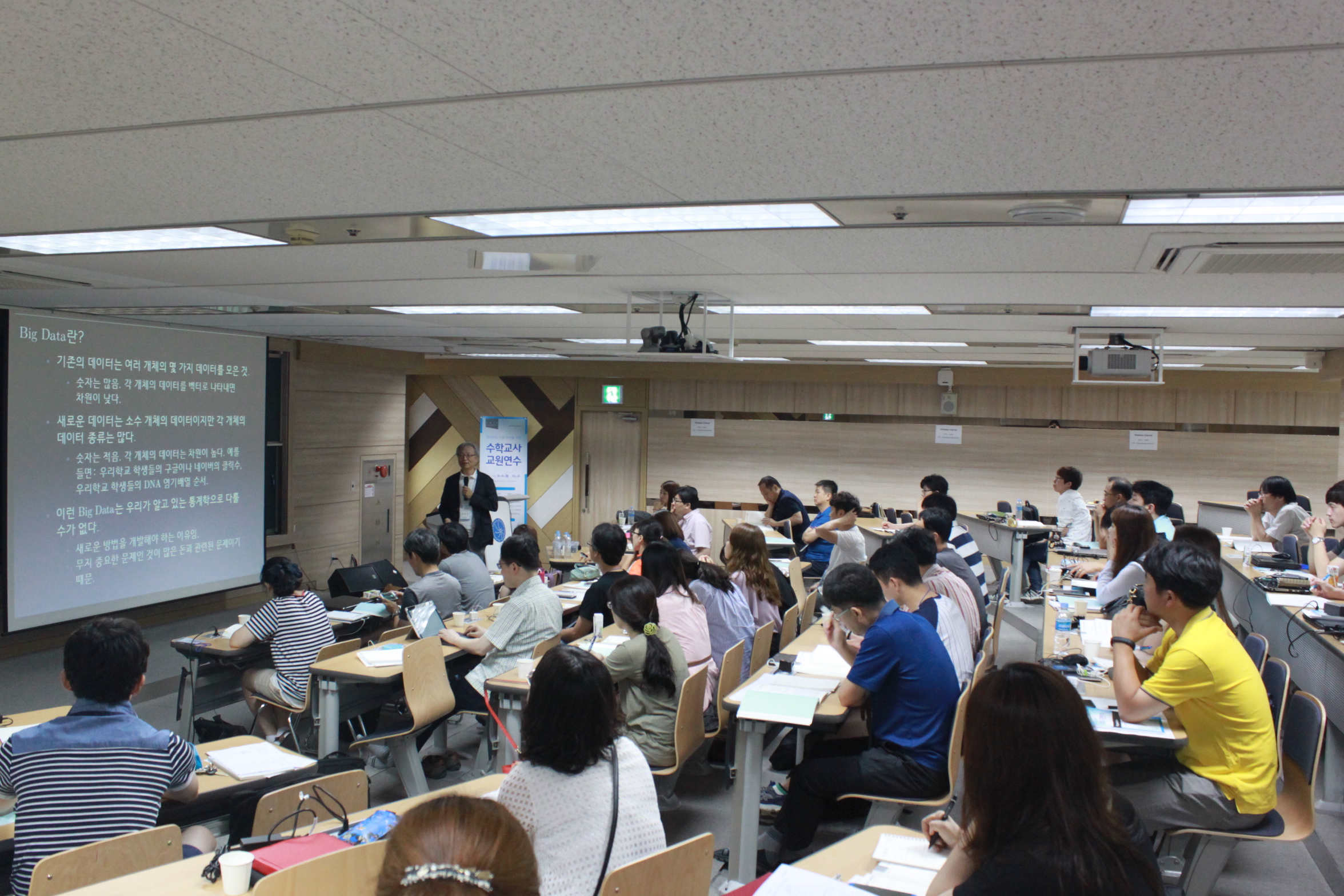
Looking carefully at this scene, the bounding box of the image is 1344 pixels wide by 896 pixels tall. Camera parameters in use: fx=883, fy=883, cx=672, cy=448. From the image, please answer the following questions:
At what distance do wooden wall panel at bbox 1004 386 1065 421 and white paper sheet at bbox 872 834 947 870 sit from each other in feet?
29.9

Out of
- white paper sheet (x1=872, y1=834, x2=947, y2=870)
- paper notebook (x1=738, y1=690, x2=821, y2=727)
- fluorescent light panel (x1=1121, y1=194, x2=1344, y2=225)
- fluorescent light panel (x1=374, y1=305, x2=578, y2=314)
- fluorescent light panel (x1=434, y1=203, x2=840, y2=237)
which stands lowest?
white paper sheet (x1=872, y1=834, x2=947, y2=870)

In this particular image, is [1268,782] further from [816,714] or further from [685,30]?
[685,30]

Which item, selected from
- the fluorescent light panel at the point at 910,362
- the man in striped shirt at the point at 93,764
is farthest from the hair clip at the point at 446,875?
the fluorescent light panel at the point at 910,362

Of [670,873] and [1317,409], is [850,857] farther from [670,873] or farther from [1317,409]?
[1317,409]

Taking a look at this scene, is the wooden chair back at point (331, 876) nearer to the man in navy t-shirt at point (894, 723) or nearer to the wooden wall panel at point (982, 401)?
the man in navy t-shirt at point (894, 723)

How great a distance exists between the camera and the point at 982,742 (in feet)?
6.04

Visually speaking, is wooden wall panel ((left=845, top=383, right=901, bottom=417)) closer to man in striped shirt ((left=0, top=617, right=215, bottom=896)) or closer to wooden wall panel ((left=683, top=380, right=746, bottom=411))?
wooden wall panel ((left=683, top=380, right=746, bottom=411))

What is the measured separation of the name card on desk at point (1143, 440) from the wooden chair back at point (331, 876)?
10.3 meters

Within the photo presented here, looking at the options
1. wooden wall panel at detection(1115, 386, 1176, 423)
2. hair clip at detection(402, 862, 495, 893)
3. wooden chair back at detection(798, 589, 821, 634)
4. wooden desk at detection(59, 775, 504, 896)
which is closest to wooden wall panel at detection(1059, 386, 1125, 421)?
wooden wall panel at detection(1115, 386, 1176, 423)

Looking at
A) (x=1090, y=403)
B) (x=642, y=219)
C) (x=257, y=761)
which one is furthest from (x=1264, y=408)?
(x=257, y=761)

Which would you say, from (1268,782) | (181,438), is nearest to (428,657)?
(1268,782)

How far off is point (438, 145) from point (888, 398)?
947 cm

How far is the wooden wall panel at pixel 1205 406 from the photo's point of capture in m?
10.2

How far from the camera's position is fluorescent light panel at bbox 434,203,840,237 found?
112 inches
